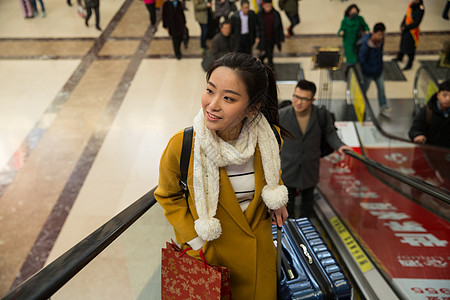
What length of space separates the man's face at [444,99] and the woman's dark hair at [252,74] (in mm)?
3166

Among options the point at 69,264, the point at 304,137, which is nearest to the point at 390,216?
the point at 304,137

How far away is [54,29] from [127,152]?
6.57 metres

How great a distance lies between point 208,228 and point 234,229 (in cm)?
17

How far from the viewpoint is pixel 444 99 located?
165 inches

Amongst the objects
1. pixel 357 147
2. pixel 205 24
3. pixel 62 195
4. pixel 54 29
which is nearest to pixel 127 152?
pixel 62 195

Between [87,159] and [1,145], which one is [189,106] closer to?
[87,159]

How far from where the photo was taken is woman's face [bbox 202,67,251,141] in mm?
1613

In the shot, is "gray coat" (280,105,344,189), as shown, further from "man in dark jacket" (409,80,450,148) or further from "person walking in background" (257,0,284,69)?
"person walking in background" (257,0,284,69)

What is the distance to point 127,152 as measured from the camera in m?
6.29

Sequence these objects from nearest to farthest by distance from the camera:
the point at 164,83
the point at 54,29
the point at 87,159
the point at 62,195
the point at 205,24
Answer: the point at 62,195, the point at 87,159, the point at 164,83, the point at 205,24, the point at 54,29

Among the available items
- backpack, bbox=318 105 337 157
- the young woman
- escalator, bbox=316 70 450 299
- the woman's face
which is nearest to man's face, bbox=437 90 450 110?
escalator, bbox=316 70 450 299

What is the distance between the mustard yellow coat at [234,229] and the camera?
5.71 feet

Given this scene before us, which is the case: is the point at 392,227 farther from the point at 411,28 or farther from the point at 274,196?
the point at 411,28

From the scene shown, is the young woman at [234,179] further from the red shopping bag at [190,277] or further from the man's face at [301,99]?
the man's face at [301,99]
